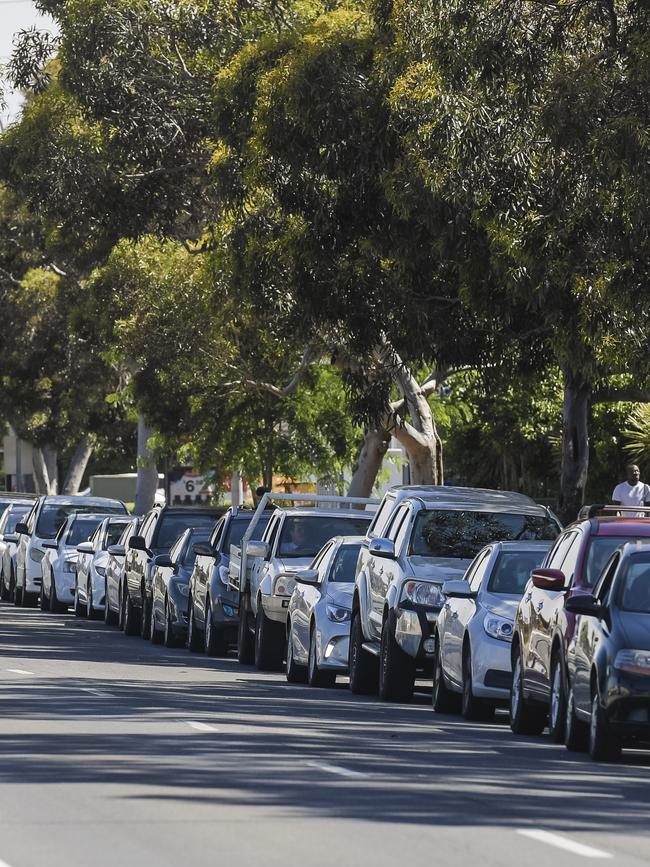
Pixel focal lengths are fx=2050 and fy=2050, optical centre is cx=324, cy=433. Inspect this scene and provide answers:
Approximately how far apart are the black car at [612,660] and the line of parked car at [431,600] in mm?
12

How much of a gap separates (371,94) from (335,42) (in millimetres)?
1115

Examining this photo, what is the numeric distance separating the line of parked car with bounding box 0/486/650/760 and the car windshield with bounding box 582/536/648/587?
11mm

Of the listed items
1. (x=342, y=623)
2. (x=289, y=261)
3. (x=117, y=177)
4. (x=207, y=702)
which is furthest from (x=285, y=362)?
(x=207, y=702)

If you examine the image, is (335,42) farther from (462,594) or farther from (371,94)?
(462,594)

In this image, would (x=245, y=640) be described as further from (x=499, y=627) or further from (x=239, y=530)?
(x=499, y=627)

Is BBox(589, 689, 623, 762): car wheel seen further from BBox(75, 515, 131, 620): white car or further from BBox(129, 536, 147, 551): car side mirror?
BBox(75, 515, 131, 620): white car

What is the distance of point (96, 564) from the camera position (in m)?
35.3

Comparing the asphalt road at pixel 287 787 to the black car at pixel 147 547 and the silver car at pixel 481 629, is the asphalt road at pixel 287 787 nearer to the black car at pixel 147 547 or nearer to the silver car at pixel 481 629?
the silver car at pixel 481 629

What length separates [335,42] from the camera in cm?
2464

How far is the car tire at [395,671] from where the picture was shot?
1900 centimetres

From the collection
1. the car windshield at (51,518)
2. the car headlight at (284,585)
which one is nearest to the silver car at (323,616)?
the car headlight at (284,585)

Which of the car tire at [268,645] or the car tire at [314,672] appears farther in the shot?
the car tire at [268,645]

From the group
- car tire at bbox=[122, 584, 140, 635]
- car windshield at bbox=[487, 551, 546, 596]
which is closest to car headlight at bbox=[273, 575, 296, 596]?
car windshield at bbox=[487, 551, 546, 596]

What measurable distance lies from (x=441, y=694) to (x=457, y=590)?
4.17 feet
